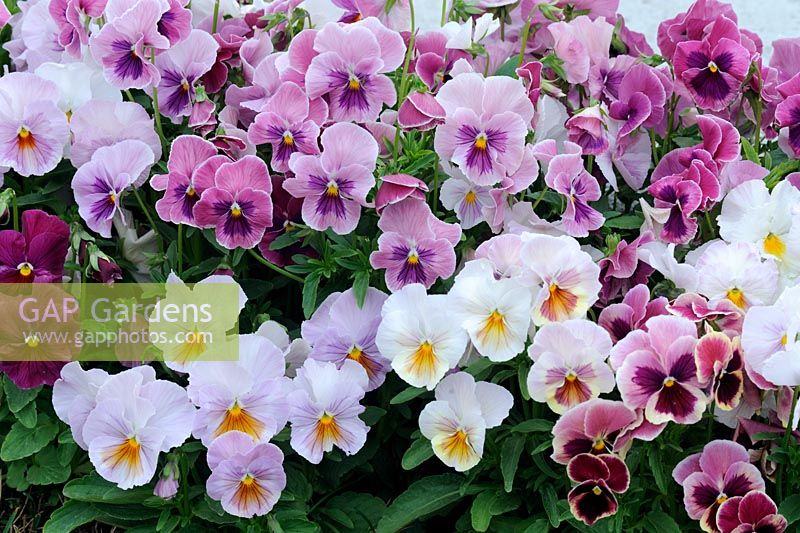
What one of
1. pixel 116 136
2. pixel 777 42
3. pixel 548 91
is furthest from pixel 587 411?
pixel 777 42

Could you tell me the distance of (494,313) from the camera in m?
1.87

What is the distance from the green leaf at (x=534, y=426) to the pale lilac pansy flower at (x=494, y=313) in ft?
0.47

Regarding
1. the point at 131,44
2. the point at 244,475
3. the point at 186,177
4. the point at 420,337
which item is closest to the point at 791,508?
the point at 420,337

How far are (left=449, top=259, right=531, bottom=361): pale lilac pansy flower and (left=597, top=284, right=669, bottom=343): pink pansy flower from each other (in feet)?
0.55

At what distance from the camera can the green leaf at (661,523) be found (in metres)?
1.89

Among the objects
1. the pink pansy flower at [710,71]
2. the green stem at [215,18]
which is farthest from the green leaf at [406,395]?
the green stem at [215,18]

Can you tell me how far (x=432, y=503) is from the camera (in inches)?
78.7

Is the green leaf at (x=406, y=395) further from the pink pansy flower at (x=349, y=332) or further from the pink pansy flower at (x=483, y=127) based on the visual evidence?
the pink pansy flower at (x=483, y=127)

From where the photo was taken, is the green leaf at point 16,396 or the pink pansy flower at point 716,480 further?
the green leaf at point 16,396

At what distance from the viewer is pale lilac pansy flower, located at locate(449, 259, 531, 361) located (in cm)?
185

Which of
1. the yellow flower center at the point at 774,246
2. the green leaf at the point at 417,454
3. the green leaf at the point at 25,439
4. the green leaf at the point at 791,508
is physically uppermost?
the yellow flower center at the point at 774,246

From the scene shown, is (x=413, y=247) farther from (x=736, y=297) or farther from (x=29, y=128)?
(x=29, y=128)

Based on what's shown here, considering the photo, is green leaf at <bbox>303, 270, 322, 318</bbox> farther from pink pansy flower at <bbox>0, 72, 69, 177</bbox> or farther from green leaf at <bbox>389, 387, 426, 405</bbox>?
pink pansy flower at <bbox>0, 72, 69, 177</bbox>

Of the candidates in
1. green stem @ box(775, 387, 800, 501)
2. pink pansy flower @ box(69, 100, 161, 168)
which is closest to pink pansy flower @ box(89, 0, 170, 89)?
pink pansy flower @ box(69, 100, 161, 168)
